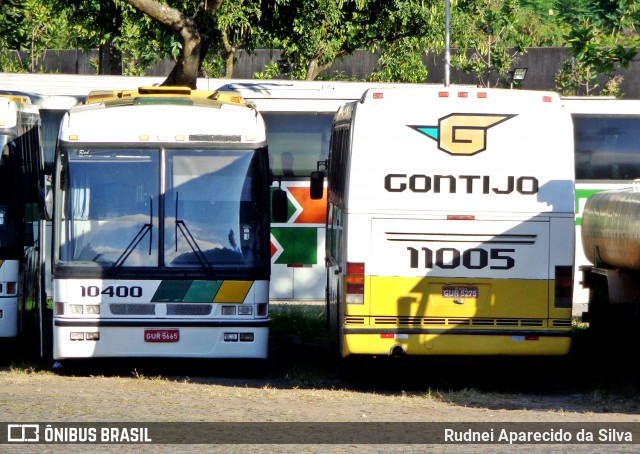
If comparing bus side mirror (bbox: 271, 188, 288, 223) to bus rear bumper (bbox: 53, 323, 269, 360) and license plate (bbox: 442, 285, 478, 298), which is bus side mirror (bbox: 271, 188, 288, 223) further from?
license plate (bbox: 442, 285, 478, 298)

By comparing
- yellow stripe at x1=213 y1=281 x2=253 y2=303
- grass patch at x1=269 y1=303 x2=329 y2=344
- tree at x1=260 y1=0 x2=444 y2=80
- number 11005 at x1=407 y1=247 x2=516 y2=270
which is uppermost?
tree at x1=260 y1=0 x2=444 y2=80

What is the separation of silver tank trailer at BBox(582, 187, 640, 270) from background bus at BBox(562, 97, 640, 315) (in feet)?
22.6

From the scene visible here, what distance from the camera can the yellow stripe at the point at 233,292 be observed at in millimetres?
12828

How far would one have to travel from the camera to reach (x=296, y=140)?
68.0ft

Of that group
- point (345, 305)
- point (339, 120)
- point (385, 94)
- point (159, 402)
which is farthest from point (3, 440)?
point (339, 120)

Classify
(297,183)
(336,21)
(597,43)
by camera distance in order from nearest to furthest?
(597,43) → (336,21) → (297,183)

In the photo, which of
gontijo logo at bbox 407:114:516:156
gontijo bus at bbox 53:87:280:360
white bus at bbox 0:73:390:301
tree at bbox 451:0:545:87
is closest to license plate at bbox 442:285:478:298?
gontijo logo at bbox 407:114:516:156

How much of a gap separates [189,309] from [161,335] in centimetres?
41

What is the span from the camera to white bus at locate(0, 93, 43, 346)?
13.4m

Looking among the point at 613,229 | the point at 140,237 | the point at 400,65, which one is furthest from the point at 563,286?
the point at 400,65

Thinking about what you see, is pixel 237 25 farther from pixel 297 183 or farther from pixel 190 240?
pixel 190 240

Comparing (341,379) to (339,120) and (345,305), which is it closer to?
(345,305)

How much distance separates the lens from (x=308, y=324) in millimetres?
17812

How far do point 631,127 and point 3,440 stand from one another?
49.4ft
